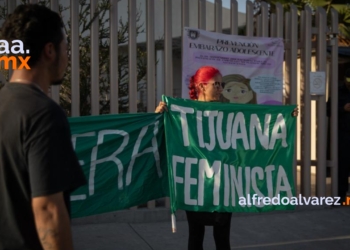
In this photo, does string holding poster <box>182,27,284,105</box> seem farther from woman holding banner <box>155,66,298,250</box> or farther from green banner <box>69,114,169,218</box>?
woman holding banner <box>155,66,298,250</box>

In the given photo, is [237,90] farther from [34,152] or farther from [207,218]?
[34,152]

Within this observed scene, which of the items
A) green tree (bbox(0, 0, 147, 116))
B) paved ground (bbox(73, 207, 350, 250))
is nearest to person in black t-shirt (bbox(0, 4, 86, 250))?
paved ground (bbox(73, 207, 350, 250))

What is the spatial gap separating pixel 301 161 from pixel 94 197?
3413 millimetres

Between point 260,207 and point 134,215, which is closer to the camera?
point 260,207

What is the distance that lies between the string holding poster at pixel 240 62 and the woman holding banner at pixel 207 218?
72.9 inches

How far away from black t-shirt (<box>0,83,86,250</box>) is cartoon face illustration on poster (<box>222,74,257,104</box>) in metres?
4.98

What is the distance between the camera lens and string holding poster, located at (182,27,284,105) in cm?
661

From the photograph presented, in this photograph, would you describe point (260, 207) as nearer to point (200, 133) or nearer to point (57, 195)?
point (200, 133)

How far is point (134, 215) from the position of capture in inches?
261

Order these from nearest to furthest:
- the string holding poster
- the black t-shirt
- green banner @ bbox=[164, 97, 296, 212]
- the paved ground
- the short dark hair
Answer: the black t-shirt < the short dark hair < green banner @ bbox=[164, 97, 296, 212] < the paved ground < the string holding poster

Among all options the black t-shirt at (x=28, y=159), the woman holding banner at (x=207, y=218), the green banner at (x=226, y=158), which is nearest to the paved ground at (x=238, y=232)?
the green banner at (x=226, y=158)

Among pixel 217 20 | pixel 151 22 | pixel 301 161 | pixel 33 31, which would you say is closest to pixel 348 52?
pixel 301 161

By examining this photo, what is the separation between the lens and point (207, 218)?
4555 mm

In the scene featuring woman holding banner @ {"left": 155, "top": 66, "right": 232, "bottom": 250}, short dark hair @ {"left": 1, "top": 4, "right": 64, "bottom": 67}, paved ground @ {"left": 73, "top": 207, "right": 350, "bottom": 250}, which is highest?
short dark hair @ {"left": 1, "top": 4, "right": 64, "bottom": 67}
